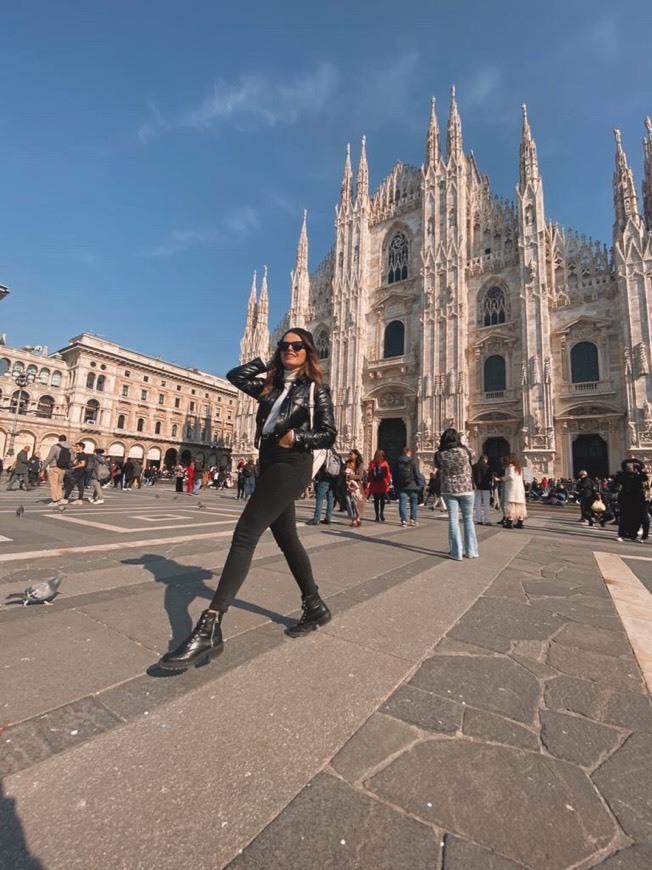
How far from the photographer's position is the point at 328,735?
129 centimetres

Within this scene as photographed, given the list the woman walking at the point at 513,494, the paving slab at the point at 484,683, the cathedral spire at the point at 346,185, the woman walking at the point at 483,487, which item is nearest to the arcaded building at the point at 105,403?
the cathedral spire at the point at 346,185

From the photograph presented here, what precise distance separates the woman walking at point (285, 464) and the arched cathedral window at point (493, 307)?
23026mm

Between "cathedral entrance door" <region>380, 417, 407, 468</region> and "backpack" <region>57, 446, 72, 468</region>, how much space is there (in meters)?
18.2

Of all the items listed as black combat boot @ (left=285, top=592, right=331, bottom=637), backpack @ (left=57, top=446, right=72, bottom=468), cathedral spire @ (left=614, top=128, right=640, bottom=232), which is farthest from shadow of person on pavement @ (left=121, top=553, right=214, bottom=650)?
cathedral spire @ (left=614, top=128, right=640, bottom=232)

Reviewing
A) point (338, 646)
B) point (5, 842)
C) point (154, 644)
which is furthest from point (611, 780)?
point (154, 644)

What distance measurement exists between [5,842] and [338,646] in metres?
1.38

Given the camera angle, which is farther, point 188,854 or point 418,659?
point 418,659

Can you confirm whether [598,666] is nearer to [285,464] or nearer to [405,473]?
[285,464]

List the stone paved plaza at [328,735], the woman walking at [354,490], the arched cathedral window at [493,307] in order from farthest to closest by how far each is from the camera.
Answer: the arched cathedral window at [493,307], the woman walking at [354,490], the stone paved plaza at [328,735]

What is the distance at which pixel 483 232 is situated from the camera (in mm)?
24016

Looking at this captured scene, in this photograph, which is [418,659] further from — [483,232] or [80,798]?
[483,232]

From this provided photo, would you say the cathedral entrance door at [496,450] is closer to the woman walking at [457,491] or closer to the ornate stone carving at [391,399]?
the ornate stone carving at [391,399]

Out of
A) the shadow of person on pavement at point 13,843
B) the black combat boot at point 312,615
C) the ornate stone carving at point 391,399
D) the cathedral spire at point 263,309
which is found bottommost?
the shadow of person on pavement at point 13,843

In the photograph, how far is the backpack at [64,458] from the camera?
30.1 ft
